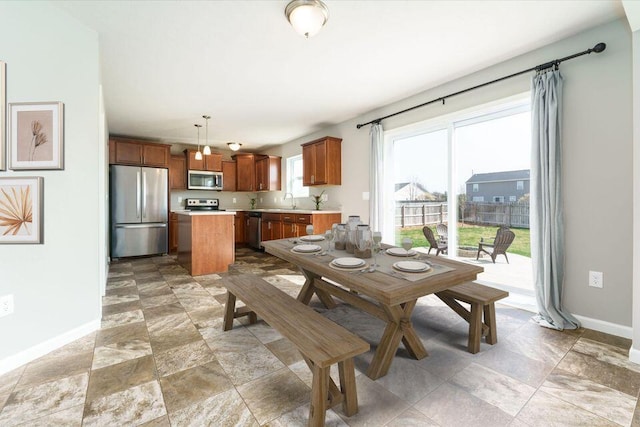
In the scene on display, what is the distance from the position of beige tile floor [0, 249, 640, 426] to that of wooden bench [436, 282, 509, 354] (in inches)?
3.4

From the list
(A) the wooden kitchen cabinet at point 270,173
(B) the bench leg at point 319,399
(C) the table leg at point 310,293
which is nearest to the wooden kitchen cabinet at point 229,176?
(A) the wooden kitchen cabinet at point 270,173

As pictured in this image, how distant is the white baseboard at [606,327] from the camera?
212 centimetres

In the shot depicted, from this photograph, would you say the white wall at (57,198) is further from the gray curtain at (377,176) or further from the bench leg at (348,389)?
the gray curtain at (377,176)

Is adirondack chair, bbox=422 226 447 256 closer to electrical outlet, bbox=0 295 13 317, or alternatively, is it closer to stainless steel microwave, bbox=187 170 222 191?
electrical outlet, bbox=0 295 13 317

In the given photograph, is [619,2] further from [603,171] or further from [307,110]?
[307,110]

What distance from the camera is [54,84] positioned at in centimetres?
195

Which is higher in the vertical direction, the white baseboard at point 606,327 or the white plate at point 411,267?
the white plate at point 411,267

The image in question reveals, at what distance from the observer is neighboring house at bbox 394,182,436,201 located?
3.74 meters

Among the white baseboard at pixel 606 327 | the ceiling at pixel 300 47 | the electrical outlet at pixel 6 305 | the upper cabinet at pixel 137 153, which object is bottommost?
the white baseboard at pixel 606 327

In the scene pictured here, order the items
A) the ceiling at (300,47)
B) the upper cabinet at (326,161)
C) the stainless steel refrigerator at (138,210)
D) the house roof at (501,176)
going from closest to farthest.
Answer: the ceiling at (300,47) → the house roof at (501,176) → the upper cabinet at (326,161) → the stainless steel refrigerator at (138,210)

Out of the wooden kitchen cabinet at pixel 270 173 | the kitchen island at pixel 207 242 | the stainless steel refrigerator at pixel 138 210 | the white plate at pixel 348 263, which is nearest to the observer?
the white plate at pixel 348 263

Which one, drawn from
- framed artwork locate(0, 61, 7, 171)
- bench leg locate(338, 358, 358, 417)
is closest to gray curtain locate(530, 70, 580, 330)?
bench leg locate(338, 358, 358, 417)

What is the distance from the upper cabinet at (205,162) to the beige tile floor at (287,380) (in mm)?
4378

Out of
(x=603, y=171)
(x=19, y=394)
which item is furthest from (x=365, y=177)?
(x=19, y=394)
